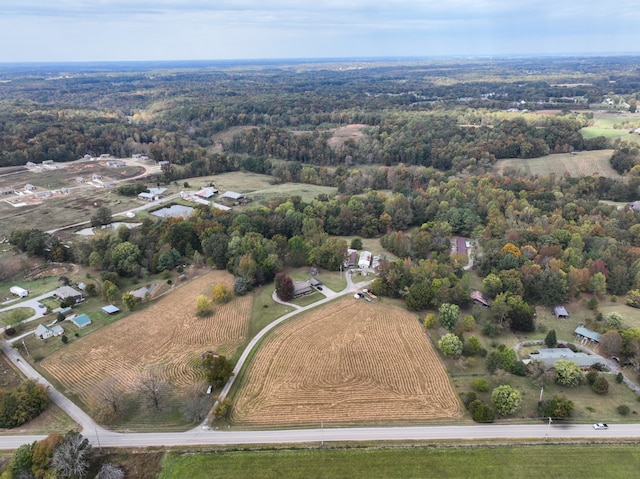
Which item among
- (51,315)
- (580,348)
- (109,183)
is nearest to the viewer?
(580,348)

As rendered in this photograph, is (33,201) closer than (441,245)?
No

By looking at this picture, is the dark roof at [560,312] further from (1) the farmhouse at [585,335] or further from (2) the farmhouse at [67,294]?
(2) the farmhouse at [67,294]

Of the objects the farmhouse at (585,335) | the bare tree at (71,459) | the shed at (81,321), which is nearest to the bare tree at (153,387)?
the bare tree at (71,459)

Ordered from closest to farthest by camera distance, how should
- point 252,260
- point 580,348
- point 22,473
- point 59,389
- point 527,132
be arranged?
1. point 22,473
2. point 59,389
3. point 580,348
4. point 252,260
5. point 527,132

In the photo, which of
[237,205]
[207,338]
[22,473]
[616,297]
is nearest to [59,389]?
[22,473]

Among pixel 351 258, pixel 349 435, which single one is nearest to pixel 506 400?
pixel 349 435

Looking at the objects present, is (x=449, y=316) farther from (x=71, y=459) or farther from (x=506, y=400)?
(x=71, y=459)

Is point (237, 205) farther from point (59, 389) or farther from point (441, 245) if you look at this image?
point (59, 389)

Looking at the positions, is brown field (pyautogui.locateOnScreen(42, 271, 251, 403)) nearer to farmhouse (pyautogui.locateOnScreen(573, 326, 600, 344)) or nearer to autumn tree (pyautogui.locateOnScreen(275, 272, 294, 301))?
autumn tree (pyautogui.locateOnScreen(275, 272, 294, 301))
